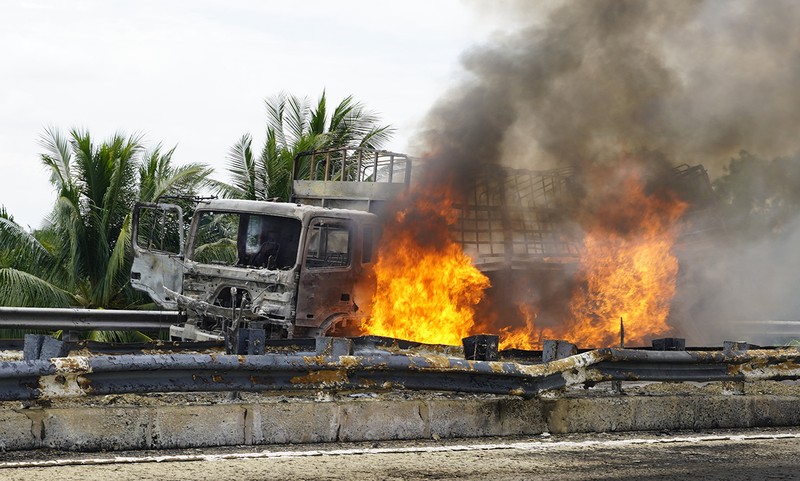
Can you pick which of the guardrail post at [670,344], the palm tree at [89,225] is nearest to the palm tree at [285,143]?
the palm tree at [89,225]

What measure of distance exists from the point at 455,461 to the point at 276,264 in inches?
234

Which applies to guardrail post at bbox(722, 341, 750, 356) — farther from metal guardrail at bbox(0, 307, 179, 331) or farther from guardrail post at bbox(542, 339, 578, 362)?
metal guardrail at bbox(0, 307, 179, 331)

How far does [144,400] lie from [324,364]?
1.89m

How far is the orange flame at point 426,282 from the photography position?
1385 cm

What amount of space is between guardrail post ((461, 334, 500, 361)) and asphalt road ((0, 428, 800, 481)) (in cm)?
81

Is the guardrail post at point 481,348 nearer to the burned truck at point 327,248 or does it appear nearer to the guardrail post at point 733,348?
the guardrail post at point 733,348

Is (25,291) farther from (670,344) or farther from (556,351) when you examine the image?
(556,351)

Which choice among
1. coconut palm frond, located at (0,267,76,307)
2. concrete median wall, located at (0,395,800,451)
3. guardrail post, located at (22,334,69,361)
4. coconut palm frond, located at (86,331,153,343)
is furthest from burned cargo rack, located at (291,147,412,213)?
coconut palm frond, located at (0,267,76,307)

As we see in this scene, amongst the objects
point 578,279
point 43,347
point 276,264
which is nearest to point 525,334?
point 578,279

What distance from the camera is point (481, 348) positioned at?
29.6ft

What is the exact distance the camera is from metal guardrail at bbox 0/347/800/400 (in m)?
6.86

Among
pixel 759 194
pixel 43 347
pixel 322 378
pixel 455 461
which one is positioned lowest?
pixel 455 461

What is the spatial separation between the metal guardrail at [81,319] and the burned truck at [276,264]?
1.80ft

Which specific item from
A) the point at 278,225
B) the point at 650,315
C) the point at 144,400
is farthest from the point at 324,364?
the point at 650,315
